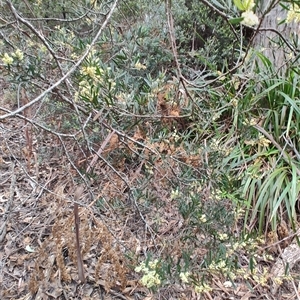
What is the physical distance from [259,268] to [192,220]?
0.74m

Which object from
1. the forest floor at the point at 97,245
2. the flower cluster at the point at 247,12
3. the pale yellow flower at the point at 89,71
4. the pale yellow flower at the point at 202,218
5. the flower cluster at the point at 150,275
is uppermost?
the flower cluster at the point at 247,12

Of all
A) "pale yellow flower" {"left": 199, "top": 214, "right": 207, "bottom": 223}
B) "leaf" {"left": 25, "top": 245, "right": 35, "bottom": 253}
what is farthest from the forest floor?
"pale yellow flower" {"left": 199, "top": 214, "right": 207, "bottom": 223}

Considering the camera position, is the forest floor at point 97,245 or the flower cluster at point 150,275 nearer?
the flower cluster at point 150,275

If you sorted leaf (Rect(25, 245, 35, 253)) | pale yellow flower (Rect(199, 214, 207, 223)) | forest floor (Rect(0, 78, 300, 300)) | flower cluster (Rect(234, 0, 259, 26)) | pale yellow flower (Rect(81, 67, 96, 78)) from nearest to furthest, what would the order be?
flower cluster (Rect(234, 0, 259, 26))
pale yellow flower (Rect(81, 67, 96, 78))
pale yellow flower (Rect(199, 214, 207, 223))
forest floor (Rect(0, 78, 300, 300))
leaf (Rect(25, 245, 35, 253))

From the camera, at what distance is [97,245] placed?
183 cm

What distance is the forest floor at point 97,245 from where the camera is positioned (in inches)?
59.0

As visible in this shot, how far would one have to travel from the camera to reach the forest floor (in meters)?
1.50

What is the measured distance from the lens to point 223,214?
142 cm

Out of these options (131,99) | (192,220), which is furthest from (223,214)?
(131,99)

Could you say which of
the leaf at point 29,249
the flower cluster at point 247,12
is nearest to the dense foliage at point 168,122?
the flower cluster at point 247,12

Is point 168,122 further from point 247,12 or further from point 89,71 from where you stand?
point 247,12

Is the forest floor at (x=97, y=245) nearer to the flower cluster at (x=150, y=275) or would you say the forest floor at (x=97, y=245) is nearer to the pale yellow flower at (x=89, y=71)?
the flower cluster at (x=150, y=275)

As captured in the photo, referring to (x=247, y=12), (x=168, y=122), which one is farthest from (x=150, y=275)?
(x=168, y=122)

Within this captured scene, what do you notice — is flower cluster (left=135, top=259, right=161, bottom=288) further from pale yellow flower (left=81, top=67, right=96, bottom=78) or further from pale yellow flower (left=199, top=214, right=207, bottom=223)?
pale yellow flower (left=81, top=67, right=96, bottom=78)
